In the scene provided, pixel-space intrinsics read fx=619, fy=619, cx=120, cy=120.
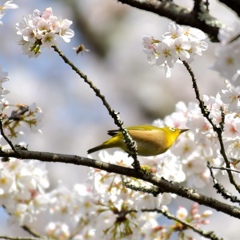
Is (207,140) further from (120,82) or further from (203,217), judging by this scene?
(120,82)

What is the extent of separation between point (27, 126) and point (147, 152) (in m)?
0.68

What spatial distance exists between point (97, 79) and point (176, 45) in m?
7.47

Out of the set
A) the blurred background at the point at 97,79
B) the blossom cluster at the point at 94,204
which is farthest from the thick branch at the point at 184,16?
the blurred background at the point at 97,79

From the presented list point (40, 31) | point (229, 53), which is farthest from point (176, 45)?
point (229, 53)

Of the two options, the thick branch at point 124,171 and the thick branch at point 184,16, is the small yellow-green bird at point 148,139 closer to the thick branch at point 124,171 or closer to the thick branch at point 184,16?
the thick branch at point 124,171

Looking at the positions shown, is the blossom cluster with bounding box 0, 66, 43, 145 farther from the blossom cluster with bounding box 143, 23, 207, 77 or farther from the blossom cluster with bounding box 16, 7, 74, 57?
the blossom cluster with bounding box 143, 23, 207, 77

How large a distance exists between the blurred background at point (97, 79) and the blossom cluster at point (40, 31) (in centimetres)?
578

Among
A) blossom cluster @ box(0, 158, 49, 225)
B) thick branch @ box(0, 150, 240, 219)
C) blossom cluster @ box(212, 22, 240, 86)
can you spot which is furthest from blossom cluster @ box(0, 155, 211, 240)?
blossom cluster @ box(212, 22, 240, 86)

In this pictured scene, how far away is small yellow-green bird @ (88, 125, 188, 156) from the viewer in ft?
10.1

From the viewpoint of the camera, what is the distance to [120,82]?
9445mm

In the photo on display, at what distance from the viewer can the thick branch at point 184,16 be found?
62.6 inches

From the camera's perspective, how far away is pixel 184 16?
159 centimetres

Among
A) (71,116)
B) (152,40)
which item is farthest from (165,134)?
(71,116)

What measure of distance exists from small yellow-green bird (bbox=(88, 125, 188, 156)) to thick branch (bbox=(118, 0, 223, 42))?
1471 mm
